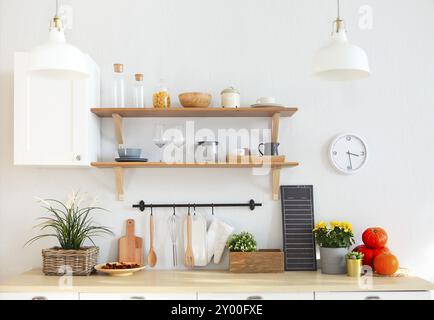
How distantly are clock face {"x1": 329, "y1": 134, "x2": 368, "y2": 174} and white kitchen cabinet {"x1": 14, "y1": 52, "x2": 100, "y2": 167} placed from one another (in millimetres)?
1559

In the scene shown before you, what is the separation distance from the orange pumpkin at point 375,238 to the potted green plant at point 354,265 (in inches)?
5.9

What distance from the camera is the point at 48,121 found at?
333 centimetres

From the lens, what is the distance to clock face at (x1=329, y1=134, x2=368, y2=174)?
363 cm

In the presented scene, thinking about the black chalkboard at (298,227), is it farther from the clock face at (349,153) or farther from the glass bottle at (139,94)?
the glass bottle at (139,94)

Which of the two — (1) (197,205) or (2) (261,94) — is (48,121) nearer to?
(1) (197,205)

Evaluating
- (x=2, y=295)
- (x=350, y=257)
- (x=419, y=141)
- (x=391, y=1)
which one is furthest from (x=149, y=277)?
(x=391, y=1)

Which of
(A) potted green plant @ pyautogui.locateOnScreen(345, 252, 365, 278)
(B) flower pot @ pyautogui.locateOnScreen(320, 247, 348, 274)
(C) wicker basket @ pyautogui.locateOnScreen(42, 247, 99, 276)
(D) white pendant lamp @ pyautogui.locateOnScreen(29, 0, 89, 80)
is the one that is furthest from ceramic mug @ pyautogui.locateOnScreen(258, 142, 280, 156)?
(D) white pendant lamp @ pyautogui.locateOnScreen(29, 0, 89, 80)

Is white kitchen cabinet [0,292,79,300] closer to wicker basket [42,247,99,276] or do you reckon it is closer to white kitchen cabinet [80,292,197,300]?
white kitchen cabinet [80,292,197,300]

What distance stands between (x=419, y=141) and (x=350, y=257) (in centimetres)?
95

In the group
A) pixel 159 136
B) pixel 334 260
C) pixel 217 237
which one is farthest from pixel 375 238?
pixel 159 136

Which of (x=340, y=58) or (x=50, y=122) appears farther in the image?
(x=50, y=122)

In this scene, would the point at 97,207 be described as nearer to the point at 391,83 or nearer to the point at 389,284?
the point at 389,284

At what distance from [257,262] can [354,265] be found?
0.57 m

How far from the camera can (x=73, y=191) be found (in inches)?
143
